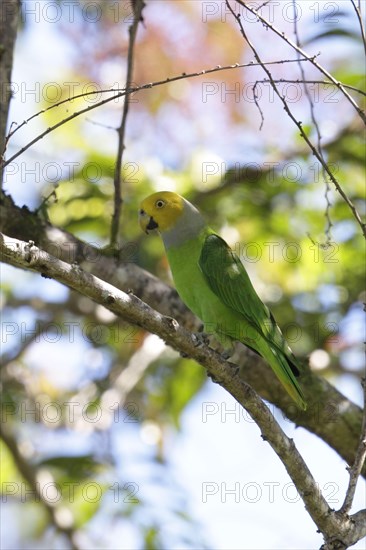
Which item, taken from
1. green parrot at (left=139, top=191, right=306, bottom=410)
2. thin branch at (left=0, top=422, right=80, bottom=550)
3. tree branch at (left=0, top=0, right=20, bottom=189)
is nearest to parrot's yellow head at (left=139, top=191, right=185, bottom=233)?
green parrot at (left=139, top=191, right=306, bottom=410)

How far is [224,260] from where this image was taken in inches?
187

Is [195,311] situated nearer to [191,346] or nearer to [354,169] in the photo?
[191,346]

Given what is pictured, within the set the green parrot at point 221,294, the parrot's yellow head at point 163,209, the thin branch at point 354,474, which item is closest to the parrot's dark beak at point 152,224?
the parrot's yellow head at point 163,209

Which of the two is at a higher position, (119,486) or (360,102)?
(360,102)

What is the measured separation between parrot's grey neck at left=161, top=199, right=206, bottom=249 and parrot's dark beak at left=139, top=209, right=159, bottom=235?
13 cm

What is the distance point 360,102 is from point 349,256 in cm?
110

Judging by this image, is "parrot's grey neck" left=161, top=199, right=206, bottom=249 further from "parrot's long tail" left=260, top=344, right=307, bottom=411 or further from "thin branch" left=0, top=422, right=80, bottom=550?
"thin branch" left=0, top=422, right=80, bottom=550

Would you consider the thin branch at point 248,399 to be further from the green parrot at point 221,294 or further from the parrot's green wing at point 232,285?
the parrot's green wing at point 232,285

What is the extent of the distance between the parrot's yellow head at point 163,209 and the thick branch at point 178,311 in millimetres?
551

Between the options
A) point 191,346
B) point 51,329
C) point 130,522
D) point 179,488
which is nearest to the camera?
point 191,346

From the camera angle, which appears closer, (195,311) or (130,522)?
(195,311)

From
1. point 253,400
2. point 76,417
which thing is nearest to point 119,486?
point 76,417

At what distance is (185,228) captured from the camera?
5098 millimetres

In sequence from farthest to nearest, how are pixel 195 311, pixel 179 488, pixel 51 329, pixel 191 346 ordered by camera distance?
pixel 51 329 → pixel 179 488 → pixel 195 311 → pixel 191 346
